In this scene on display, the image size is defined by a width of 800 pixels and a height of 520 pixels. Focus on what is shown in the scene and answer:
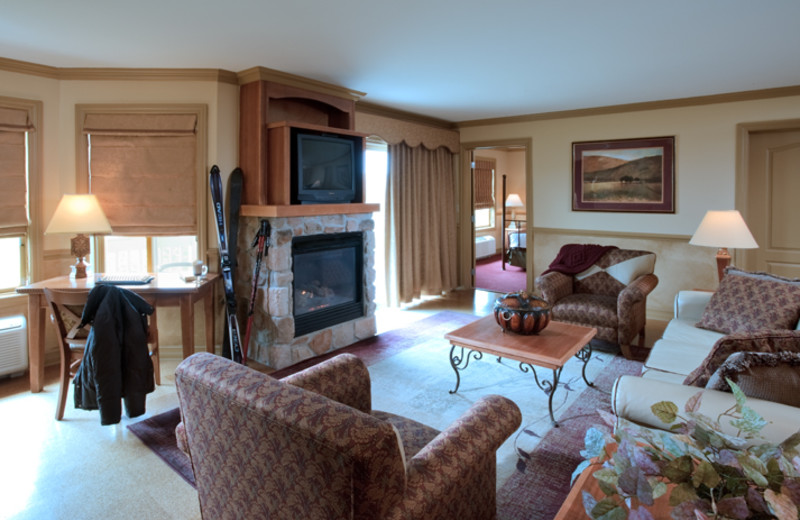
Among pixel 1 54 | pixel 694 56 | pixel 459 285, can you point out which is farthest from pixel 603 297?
pixel 1 54

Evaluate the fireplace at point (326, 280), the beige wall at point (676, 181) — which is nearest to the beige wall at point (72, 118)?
the fireplace at point (326, 280)

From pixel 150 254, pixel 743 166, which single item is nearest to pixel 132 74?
pixel 150 254

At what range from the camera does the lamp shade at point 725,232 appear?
379 cm

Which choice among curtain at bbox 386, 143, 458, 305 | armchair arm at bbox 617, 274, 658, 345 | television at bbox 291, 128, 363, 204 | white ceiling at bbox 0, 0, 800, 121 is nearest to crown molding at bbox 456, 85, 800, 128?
white ceiling at bbox 0, 0, 800, 121

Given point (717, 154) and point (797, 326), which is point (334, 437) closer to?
point (797, 326)

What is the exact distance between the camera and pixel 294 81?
421 cm

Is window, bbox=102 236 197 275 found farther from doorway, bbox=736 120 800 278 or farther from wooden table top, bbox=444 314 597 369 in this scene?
doorway, bbox=736 120 800 278

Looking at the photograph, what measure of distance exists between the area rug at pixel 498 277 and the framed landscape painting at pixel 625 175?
158 centimetres

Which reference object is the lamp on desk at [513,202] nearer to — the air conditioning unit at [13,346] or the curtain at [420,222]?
A: the curtain at [420,222]

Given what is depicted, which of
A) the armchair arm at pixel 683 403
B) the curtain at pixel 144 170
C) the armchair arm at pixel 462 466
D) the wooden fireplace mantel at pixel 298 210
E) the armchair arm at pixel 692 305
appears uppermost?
the curtain at pixel 144 170

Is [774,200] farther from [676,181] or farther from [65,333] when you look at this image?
[65,333]

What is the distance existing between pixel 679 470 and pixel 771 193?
5.45 meters

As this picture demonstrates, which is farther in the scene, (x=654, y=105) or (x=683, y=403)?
(x=654, y=105)

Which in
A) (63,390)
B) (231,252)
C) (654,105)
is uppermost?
(654,105)
